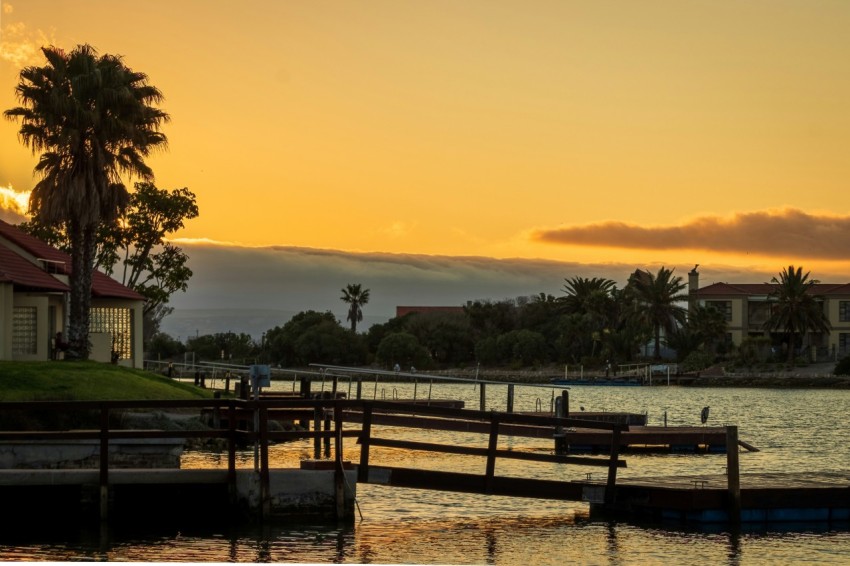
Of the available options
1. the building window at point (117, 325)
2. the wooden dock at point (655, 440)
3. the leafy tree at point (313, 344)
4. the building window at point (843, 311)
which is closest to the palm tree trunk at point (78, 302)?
the building window at point (117, 325)

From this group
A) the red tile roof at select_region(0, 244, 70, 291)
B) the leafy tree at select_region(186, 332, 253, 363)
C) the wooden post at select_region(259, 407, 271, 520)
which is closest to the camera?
the wooden post at select_region(259, 407, 271, 520)

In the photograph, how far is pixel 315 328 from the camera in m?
152

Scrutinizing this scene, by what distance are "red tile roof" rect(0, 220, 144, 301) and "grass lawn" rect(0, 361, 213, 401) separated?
4.40m

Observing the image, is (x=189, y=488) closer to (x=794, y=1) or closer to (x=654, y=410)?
(x=794, y=1)

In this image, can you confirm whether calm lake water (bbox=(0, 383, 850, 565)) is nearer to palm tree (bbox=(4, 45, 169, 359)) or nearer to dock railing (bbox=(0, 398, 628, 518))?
dock railing (bbox=(0, 398, 628, 518))

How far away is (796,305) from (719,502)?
11174 centimetres

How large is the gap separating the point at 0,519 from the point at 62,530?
1.25 meters

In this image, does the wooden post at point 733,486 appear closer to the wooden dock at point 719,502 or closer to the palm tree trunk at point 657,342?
the wooden dock at point 719,502

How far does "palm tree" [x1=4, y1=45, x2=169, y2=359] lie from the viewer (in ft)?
155

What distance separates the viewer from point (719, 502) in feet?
80.7

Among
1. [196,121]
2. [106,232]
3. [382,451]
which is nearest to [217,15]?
[196,121]

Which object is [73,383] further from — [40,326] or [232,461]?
[232,461]

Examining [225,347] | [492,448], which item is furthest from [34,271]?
[225,347]

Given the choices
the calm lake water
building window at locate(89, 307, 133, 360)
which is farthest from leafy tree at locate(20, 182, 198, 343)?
the calm lake water
